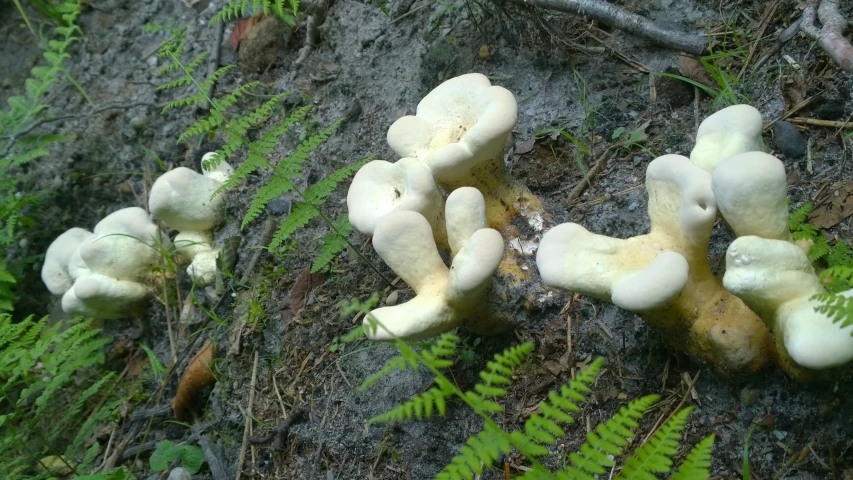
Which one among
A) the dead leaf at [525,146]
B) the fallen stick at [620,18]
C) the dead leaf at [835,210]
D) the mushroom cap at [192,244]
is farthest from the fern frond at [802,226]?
the mushroom cap at [192,244]

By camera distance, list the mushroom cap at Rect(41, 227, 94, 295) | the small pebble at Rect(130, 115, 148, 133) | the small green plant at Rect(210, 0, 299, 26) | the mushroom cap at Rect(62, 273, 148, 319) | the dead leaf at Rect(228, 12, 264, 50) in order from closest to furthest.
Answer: the small green plant at Rect(210, 0, 299, 26) → the mushroom cap at Rect(62, 273, 148, 319) → the mushroom cap at Rect(41, 227, 94, 295) → the dead leaf at Rect(228, 12, 264, 50) → the small pebble at Rect(130, 115, 148, 133)

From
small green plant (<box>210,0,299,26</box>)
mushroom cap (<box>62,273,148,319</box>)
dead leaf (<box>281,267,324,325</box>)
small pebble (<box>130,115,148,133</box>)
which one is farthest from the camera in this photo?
small pebble (<box>130,115,148,133</box>)

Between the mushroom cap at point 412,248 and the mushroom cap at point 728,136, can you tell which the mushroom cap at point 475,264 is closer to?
the mushroom cap at point 412,248

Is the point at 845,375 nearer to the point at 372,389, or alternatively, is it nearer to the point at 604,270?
the point at 604,270

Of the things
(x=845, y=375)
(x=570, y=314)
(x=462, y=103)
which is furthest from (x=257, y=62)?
(x=845, y=375)

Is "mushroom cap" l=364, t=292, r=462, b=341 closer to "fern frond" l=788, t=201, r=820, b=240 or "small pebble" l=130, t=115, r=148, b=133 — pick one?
"fern frond" l=788, t=201, r=820, b=240

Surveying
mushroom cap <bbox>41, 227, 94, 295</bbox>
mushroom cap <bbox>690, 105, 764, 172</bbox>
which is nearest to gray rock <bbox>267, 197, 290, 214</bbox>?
mushroom cap <bbox>41, 227, 94, 295</bbox>
